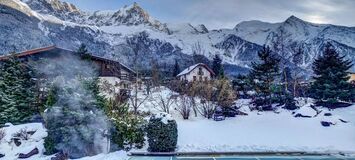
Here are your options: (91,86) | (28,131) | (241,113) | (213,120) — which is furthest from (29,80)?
(241,113)

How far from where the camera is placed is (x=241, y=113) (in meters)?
22.7

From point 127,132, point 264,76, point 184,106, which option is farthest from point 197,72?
point 127,132

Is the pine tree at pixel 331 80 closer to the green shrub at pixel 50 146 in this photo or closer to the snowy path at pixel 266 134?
the snowy path at pixel 266 134

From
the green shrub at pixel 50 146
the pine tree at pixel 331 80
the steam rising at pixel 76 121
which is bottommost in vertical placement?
the green shrub at pixel 50 146

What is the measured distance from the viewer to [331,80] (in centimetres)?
2444

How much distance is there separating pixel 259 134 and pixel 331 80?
→ 846 cm

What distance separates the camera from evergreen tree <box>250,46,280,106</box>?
84.2ft

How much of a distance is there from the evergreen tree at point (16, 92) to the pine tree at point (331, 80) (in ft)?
60.1

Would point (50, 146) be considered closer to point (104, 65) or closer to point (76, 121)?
point (76, 121)

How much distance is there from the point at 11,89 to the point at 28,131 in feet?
13.5

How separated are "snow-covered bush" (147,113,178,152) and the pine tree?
41.4 feet

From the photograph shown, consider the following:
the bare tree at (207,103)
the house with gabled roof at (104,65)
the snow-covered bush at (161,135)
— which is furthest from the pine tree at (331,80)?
the house with gabled roof at (104,65)

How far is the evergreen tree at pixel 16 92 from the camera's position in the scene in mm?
19500

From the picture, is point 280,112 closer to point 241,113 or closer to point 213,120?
point 241,113
